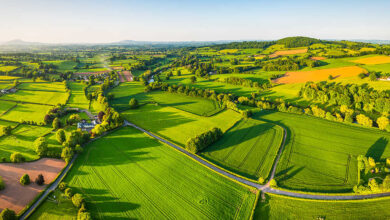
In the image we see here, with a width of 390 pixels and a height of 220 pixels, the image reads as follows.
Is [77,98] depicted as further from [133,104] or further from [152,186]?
[152,186]

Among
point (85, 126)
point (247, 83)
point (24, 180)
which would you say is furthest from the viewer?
point (247, 83)

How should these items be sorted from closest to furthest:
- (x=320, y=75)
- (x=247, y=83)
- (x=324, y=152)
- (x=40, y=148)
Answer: (x=40, y=148)
(x=324, y=152)
(x=320, y=75)
(x=247, y=83)

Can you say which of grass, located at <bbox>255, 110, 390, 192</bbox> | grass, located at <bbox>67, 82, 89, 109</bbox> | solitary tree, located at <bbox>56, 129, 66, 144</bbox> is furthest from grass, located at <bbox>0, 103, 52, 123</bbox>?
grass, located at <bbox>255, 110, 390, 192</bbox>

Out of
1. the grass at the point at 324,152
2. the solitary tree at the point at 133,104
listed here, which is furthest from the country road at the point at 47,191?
the grass at the point at 324,152

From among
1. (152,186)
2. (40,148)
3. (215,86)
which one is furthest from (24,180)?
(215,86)

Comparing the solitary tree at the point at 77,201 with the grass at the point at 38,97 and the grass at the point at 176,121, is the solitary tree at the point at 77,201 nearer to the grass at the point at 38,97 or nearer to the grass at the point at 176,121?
the grass at the point at 176,121

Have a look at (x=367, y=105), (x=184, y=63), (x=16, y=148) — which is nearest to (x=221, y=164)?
(x=16, y=148)
